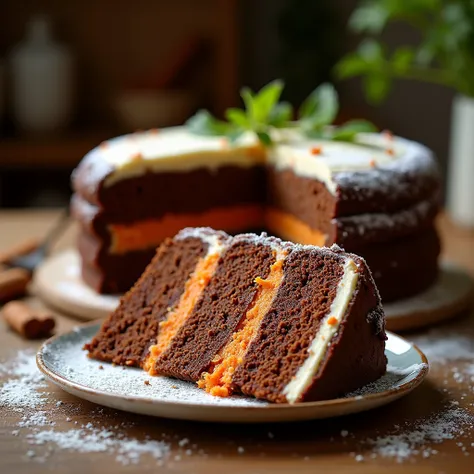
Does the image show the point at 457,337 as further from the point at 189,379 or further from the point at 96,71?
the point at 96,71

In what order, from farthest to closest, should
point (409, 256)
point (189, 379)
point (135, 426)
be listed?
point (409, 256), point (189, 379), point (135, 426)

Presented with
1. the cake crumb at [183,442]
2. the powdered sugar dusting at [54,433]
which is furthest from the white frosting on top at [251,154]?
→ the cake crumb at [183,442]

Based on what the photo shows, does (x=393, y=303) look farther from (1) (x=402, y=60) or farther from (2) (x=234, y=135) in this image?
(1) (x=402, y=60)

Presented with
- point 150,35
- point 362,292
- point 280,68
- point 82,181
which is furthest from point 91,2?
point 362,292

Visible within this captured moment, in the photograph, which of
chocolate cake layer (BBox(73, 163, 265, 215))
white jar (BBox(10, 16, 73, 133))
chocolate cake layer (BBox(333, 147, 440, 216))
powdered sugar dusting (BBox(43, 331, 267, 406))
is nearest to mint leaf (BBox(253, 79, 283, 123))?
chocolate cake layer (BBox(73, 163, 265, 215))

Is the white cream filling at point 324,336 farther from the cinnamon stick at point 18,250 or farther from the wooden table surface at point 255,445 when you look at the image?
the cinnamon stick at point 18,250

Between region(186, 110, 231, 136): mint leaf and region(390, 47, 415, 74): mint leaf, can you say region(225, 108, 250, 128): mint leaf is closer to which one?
region(186, 110, 231, 136): mint leaf
